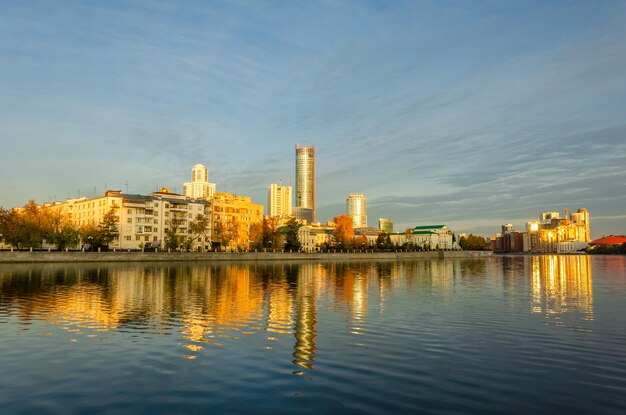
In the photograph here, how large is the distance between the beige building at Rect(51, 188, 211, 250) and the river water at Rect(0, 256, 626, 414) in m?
119

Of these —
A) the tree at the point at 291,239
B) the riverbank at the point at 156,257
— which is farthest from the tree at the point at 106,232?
the tree at the point at 291,239

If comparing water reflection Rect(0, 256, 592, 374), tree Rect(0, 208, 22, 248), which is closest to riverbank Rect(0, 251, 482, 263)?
tree Rect(0, 208, 22, 248)

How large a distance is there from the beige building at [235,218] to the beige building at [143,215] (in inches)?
277

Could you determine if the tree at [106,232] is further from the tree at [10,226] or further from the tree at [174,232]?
the tree at [10,226]

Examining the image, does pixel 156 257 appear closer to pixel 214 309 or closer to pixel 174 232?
pixel 174 232

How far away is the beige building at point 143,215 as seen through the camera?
151 meters

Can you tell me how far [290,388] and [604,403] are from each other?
968 centimetres

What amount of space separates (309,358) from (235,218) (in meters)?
172

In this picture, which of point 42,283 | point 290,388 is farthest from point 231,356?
point 42,283

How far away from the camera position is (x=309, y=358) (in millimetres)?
19781

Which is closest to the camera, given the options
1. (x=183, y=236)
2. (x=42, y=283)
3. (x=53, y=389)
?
(x=53, y=389)

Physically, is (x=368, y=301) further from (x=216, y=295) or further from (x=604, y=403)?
(x=604, y=403)

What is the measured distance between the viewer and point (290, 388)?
15586mm

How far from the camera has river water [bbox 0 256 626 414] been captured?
14.3 m
